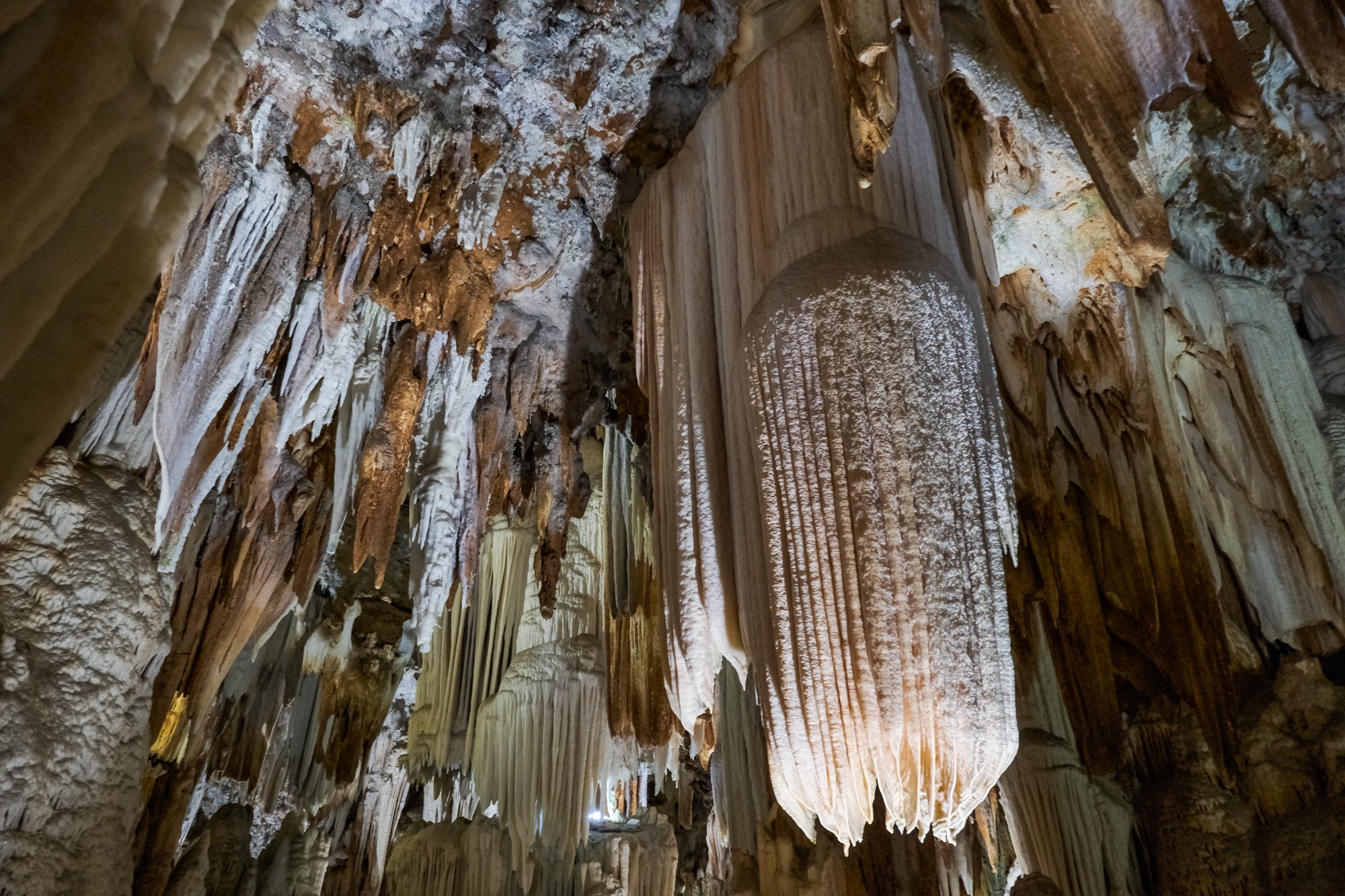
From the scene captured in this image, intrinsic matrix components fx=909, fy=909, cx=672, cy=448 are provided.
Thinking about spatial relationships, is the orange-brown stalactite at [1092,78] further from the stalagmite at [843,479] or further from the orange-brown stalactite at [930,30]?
the stalagmite at [843,479]

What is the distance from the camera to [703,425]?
2.61m

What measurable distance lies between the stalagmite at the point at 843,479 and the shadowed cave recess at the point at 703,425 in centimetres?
1

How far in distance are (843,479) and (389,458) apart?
2581 mm

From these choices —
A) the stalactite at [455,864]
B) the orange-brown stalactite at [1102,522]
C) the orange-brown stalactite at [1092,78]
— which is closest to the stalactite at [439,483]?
the stalactite at [455,864]

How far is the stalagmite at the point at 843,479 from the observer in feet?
6.49

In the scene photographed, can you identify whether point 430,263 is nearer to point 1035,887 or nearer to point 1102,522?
point 1102,522

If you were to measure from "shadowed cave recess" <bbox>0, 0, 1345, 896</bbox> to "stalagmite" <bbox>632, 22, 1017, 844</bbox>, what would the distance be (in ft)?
0.04

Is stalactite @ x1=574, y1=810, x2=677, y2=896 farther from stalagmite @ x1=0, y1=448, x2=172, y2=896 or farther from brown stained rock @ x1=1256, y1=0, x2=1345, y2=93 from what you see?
brown stained rock @ x1=1256, y1=0, x2=1345, y2=93

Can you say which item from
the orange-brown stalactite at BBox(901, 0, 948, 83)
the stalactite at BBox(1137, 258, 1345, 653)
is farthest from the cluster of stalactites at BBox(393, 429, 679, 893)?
the orange-brown stalactite at BBox(901, 0, 948, 83)

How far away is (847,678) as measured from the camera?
2.00 meters

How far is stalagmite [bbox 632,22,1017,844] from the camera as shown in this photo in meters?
1.98

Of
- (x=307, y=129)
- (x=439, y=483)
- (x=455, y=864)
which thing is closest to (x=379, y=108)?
(x=307, y=129)

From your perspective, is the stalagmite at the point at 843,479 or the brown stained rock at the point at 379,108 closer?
the stalagmite at the point at 843,479

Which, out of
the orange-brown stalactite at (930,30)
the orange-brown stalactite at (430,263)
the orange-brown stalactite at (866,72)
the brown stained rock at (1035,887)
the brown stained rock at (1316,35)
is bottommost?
the brown stained rock at (1035,887)
